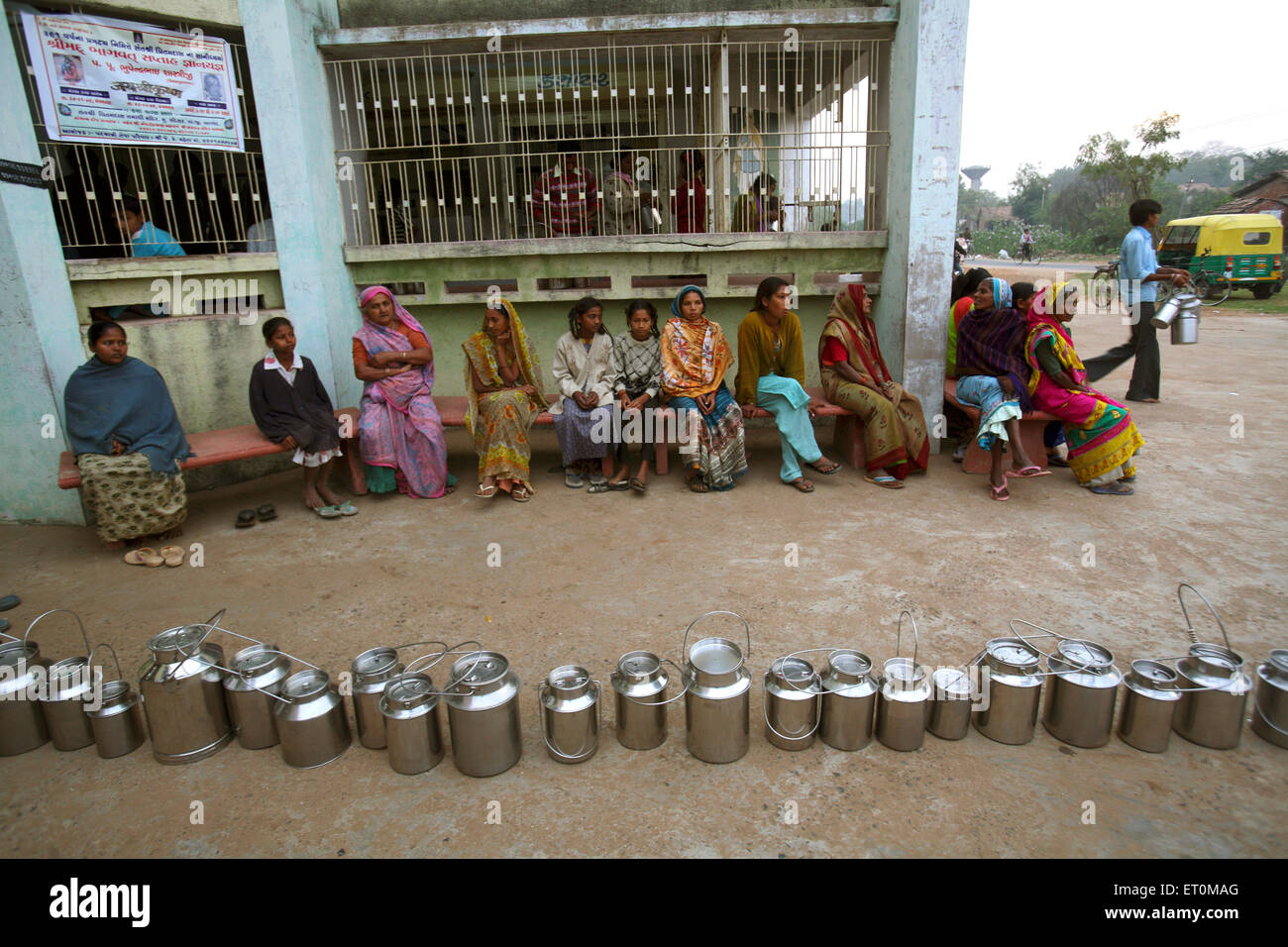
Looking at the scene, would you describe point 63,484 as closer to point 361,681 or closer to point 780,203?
point 361,681

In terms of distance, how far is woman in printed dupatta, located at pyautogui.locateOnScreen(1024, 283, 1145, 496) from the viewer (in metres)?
5.04

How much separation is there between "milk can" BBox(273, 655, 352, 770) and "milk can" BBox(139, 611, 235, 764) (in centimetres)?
25

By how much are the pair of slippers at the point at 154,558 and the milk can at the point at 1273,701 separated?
205 inches

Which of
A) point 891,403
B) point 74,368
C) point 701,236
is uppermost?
point 701,236

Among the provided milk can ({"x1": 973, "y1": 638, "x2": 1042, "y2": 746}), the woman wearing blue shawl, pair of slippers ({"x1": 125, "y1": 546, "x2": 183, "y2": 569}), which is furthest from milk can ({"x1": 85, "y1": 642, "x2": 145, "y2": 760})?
milk can ({"x1": 973, "y1": 638, "x2": 1042, "y2": 746})

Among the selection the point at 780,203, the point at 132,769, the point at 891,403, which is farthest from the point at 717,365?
the point at 132,769

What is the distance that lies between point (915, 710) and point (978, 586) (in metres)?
1.48

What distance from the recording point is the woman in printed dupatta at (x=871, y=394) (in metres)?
5.46

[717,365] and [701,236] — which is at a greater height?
[701,236]

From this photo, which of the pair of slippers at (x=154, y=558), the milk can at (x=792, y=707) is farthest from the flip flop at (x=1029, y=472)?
the pair of slippers at (x=154, y=558)

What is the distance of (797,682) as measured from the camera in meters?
2.60

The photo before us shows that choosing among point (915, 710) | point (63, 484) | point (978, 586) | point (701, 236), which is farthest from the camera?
point (701, 236)

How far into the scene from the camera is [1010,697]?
2.56m

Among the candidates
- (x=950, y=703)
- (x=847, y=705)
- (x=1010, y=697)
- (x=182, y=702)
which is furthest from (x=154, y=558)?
(x=1010, y=697)
